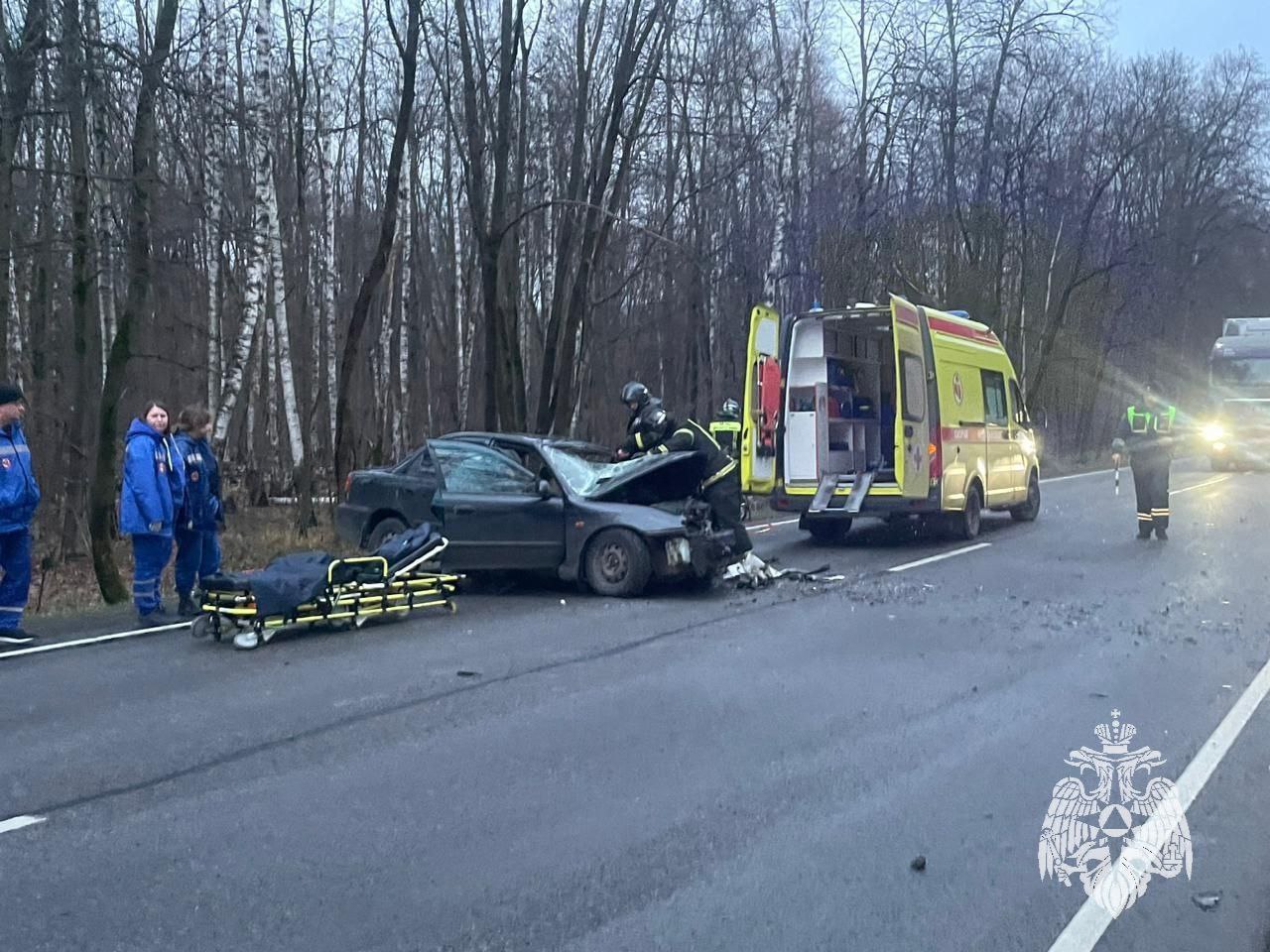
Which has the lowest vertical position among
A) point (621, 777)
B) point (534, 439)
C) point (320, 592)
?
point (621, 777)

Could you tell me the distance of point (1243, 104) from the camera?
5156cm

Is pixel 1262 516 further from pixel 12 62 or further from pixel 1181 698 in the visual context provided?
pixel 12 62

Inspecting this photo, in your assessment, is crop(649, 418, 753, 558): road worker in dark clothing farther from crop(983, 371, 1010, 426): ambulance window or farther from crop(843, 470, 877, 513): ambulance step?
crop(983, 371, 1010, 426): ambulance window

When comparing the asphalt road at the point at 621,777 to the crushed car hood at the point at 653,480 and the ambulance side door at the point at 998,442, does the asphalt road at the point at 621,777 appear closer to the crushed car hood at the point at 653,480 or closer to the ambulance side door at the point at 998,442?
the crushed car hood at the point at 653,480

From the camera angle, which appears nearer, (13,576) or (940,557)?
(13,576)

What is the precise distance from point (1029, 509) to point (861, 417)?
454cm

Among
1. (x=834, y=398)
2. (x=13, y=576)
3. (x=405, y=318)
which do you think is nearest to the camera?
(x=13, y=576)

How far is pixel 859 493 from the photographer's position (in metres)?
14.8

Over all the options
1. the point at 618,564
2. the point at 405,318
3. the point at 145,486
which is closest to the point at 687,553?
the point at 618,564

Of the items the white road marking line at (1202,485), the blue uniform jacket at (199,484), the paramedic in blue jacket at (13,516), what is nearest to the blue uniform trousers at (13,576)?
the paramedic in blue jacket at (13,516)

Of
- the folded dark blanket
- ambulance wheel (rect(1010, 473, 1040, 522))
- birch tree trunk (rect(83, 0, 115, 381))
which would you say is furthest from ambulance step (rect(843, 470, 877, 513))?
birch tree trunk (rect(83, 0, 115, 381))

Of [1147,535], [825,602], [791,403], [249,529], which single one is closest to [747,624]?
[825,602]

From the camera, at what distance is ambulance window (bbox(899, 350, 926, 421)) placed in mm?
14406

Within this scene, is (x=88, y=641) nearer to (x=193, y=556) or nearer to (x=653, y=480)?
(x=193, y=556)
